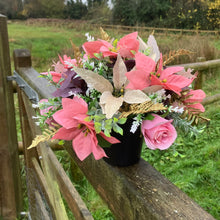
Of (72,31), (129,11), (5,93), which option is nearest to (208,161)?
(5,93)

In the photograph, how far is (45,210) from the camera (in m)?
1.45

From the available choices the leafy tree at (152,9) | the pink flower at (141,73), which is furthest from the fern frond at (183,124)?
the leafy tree at (152,9)

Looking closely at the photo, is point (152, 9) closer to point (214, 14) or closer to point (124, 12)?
point (124, 12)

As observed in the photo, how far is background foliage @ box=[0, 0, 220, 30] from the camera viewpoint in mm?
6523

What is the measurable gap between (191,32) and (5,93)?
→ 30.1 feet

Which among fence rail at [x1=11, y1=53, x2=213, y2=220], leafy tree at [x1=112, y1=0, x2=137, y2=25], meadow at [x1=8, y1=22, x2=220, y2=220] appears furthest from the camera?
leafy tree at [x1=112, y1=0, x2=137, y2=25]

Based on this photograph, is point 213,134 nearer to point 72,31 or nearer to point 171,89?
point 171,89

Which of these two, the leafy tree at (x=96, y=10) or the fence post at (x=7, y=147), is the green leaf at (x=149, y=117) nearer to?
the fence post at (x=7, y=147)

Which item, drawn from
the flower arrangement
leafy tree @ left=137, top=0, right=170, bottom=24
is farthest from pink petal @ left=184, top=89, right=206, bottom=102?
leafy tree @ left=137, top=0, right=170, bottom=24

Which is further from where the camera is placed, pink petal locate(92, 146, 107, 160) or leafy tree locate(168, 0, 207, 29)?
leafy tree locate(168, 0, 207, 29)

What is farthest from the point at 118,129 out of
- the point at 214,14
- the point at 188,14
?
the point at 188,14

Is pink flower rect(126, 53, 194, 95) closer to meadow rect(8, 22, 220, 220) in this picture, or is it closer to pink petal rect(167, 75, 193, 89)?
pink petal rect(167, 75, 193, 89)

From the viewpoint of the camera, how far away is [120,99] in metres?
0.58

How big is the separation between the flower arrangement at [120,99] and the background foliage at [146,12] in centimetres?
537
